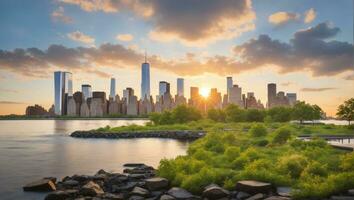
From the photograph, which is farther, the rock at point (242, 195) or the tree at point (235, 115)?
the tree at point (235, 115)

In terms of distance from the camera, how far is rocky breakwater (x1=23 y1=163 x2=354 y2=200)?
23.8m

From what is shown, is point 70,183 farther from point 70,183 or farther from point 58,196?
point 58,196

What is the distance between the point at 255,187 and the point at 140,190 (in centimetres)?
869

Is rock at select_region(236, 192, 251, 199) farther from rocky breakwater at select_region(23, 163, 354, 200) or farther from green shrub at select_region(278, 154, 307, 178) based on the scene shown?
green shrub at select_region(278, 154, 307, 178)

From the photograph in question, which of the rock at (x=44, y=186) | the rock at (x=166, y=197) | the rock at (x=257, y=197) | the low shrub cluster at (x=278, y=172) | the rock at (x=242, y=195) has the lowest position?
the rock at (x=44, y=186)

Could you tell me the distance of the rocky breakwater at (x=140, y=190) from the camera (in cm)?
2377

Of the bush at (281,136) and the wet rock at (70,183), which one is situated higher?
the bush at (281,136)

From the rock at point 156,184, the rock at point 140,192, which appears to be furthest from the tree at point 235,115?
the rock at point 140,192

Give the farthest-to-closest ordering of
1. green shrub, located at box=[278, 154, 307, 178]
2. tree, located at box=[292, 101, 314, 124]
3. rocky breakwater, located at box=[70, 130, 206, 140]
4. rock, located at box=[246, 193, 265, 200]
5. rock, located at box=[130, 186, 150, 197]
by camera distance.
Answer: tree, located at box=[292, 101, 314, 124] < rocky breakwater, located at box=[70, 130, 206, 140] < green shrub, located at box=[278, 154, 307, 178] < rock, located at box=[130, 186, 150, 197] < rock, located at box=[246, 193, 265, 200]

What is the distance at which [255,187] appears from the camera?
23844mm

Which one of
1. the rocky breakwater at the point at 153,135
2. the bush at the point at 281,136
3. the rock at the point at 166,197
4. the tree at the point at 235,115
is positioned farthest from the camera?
the tree at the point at 235,115

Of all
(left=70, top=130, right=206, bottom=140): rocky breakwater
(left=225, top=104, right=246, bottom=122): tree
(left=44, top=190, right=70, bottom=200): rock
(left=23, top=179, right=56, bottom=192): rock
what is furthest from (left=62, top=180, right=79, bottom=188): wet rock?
(left=225, top=104, right=246, bottom=122): tree

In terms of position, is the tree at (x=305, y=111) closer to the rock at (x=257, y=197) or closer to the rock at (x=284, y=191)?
the rock at (x=284, y=191)

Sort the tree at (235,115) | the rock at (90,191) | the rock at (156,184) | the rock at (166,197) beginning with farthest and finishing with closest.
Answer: the tree at (235,115), the rock at (156,184), the rock at (90,191), the rock at (166,197)
